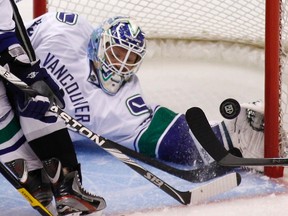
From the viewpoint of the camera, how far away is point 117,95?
2.39 m

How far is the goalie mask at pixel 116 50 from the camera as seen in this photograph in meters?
2.29

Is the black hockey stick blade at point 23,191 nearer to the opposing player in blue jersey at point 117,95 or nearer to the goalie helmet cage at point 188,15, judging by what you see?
the opposing player in blue jersey at point 117,95

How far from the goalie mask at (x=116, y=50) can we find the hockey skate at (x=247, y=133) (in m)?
0.34

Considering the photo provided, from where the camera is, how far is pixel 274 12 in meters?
2.10

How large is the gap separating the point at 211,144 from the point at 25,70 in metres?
0.55

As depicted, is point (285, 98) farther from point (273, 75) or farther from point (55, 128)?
point (55, 128)

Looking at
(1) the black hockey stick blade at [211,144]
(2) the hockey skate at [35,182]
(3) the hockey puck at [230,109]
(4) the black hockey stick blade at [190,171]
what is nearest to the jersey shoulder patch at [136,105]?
(4) the black hockey stick blade at [190,171]

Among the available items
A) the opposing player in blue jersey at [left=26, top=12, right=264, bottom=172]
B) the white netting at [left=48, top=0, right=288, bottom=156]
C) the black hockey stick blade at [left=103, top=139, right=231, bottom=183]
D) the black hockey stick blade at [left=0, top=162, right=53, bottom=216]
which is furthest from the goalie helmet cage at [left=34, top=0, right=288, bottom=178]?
the black hockey stick blade at [left=0, top=162, right=53, bottom=216]

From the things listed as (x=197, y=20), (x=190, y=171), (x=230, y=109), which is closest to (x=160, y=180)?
(x=190, y=171)

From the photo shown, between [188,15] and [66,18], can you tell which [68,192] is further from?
[188,15]

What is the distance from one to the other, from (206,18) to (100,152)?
759mm

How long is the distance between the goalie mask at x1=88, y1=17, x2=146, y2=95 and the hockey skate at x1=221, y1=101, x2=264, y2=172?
0.34 metres

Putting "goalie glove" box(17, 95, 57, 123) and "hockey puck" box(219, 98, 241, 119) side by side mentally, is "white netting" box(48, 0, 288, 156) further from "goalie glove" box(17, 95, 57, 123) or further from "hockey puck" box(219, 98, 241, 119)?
"goalie glove" box(17, 95, 57, 123)

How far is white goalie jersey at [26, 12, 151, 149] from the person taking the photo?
2328 mm
